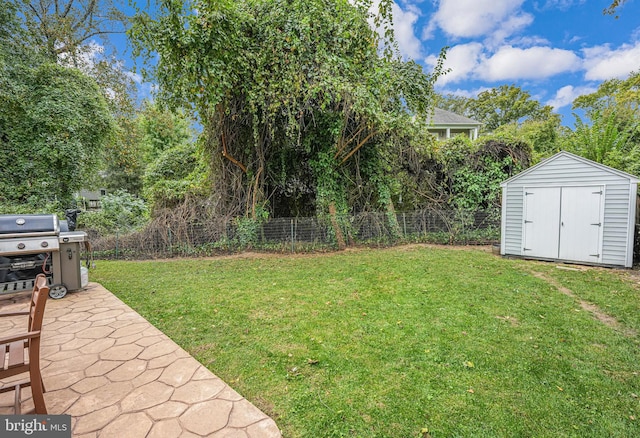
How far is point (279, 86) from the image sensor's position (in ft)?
21.4

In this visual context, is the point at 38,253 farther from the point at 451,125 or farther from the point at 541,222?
the point at 451,125

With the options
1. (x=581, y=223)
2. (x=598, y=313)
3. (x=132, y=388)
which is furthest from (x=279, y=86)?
(x=581, y=223)

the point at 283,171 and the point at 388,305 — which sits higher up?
the point at 283,171

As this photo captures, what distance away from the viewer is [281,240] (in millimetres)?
8141

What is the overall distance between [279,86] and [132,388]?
20.3ft

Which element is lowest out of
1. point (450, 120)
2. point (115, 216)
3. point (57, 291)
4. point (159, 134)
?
point (57, 291)

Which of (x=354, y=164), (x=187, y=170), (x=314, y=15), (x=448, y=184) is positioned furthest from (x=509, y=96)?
(x=187, y=170)

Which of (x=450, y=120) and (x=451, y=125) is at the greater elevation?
(x=450, y=120)

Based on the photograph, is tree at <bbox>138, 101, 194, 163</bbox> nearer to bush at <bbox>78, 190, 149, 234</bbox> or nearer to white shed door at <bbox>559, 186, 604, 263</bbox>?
bush at <bbox>78, 190, 149, 234</bbox>

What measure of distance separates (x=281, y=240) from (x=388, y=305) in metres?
4.68

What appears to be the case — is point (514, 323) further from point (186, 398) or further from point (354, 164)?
point (354, 164)

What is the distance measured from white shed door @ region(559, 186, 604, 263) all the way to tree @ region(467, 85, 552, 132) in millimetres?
21117

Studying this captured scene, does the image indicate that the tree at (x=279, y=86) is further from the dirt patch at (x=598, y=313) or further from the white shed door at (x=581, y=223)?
the dirt patch at (x=598, y=313)

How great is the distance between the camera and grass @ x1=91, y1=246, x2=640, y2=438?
1974 mm
